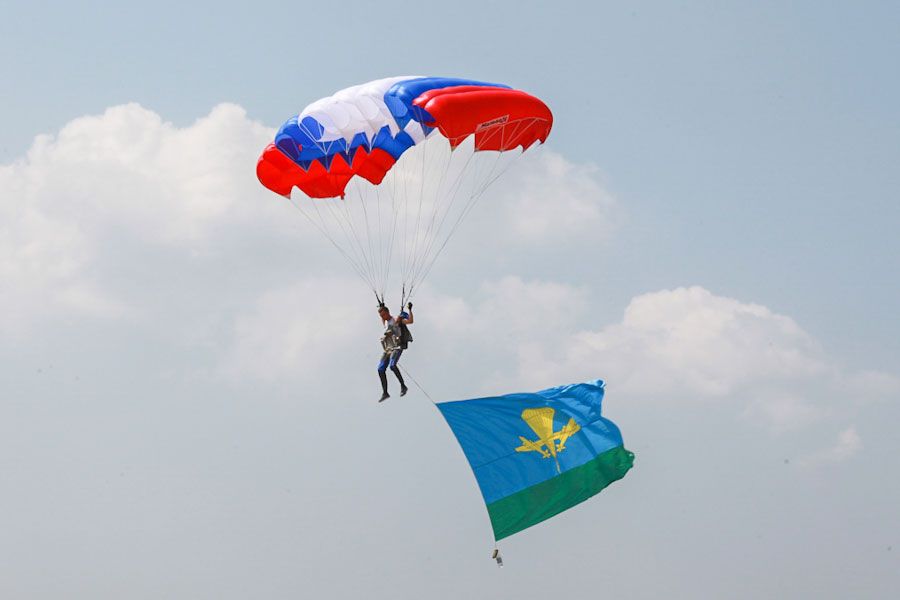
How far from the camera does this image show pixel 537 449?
108 ft

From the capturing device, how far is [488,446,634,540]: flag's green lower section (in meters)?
32.4

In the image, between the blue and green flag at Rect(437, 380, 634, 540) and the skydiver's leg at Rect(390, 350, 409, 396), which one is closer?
the blue and green flag at Rect(437, 380, 634, 540)

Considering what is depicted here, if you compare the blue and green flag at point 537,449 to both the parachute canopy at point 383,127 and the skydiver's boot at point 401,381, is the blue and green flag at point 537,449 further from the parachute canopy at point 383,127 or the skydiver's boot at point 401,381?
the parachute canopy at point 383,127

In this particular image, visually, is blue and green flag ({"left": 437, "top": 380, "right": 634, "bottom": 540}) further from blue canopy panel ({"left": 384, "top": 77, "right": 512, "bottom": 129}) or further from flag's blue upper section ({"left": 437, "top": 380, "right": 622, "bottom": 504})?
blue canopy panel ({"left": 384, "top": 77, "right": 512, "bottom": 129})

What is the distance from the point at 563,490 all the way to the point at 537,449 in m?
0.79

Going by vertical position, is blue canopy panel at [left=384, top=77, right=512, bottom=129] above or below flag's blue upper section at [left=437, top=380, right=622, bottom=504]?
above

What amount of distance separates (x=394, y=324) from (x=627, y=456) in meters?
4.37

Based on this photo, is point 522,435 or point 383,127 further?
point 383,127

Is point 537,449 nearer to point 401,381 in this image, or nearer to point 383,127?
point 401,381

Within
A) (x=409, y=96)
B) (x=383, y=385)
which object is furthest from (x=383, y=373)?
(x=409, y=96)

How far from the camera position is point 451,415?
3212 centimetres

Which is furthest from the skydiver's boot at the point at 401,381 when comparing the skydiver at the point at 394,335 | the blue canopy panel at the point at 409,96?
the blue canopy panel at the point at 409,96

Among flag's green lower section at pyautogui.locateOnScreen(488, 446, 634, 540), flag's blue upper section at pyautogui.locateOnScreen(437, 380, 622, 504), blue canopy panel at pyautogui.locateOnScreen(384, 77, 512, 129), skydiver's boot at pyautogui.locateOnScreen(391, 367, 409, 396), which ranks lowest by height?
flag's green lower section at pyautogui.locateOnScreen(488, 446, 634, 540)

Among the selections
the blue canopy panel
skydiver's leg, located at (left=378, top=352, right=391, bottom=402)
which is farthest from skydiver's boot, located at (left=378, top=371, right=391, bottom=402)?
the blue canopy panel
